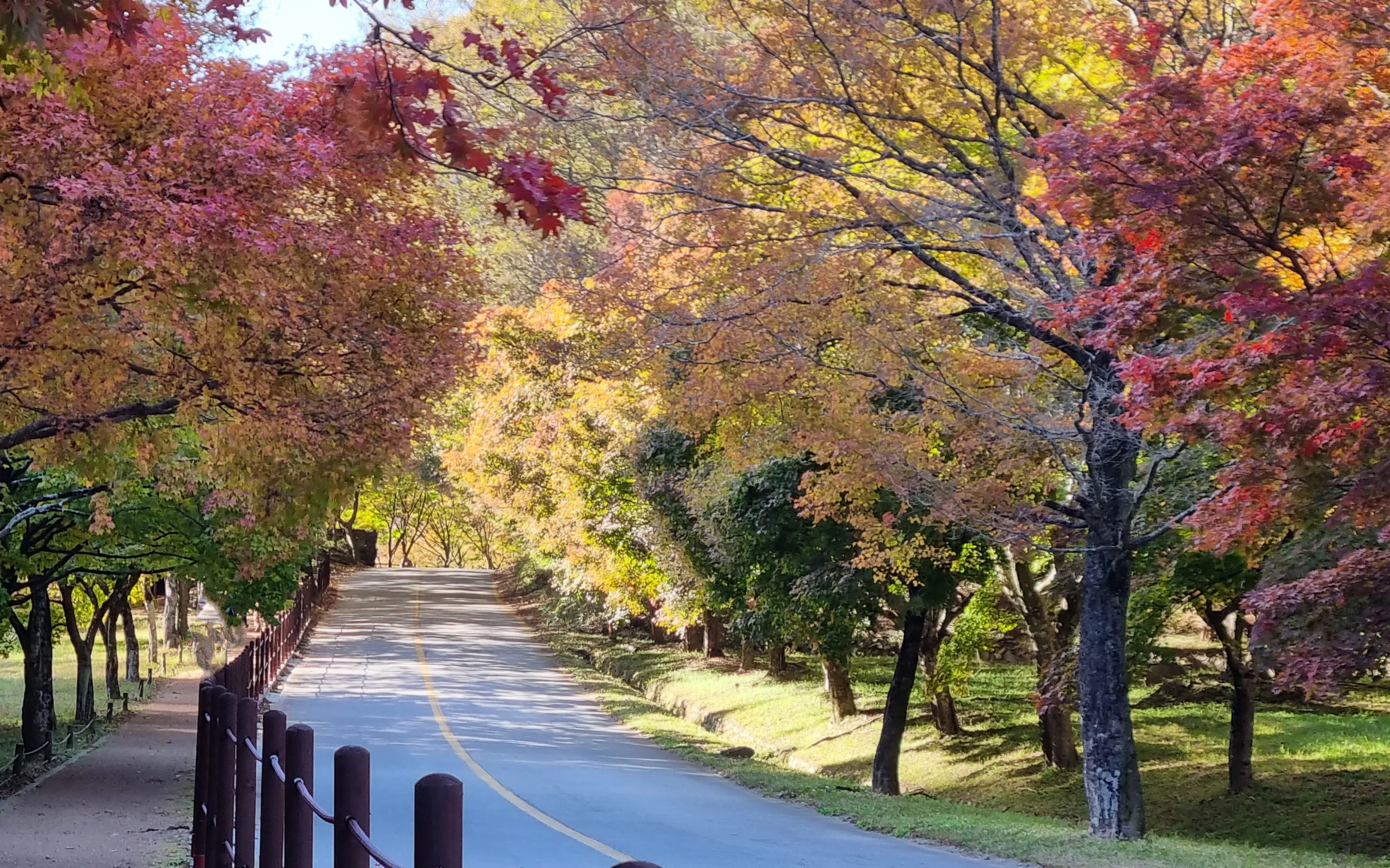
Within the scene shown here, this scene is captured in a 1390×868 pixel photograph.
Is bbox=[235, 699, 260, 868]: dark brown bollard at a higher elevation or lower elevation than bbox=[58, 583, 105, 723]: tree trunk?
higher

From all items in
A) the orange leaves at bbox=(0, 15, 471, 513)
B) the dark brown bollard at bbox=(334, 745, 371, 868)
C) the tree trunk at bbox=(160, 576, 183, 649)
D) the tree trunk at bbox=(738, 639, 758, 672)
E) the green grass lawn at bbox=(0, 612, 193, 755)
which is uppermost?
the orange leaves at bbox=(0, 15, 471, 513)

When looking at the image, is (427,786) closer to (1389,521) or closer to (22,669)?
(1389,521)

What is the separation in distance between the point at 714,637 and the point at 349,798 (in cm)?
3401

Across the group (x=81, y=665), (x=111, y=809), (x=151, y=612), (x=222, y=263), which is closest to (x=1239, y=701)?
(x=111, y=809)

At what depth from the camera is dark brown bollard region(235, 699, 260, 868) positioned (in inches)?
225

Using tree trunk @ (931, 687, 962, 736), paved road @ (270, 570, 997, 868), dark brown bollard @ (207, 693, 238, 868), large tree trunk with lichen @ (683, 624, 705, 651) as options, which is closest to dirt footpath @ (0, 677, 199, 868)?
paved road @ (270, 570, 997, 868)

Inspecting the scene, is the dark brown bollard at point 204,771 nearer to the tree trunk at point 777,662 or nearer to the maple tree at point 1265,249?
the maple tree at point 1265,249

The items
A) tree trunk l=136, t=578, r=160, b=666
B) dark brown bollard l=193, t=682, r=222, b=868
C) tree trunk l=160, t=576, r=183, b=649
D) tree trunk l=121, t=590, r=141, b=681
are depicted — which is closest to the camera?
dark brown bollard l=193, t=682, r=222, b=868

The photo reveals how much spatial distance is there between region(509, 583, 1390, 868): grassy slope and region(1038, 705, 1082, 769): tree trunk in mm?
315

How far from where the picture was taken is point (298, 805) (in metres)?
4.35

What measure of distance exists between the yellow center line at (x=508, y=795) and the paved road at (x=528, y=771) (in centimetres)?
3

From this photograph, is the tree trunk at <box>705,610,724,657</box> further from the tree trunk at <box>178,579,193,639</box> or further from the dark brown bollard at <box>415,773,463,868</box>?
the dark brown bollard at <box>415,773,463,868</box>

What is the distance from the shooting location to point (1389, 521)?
11055mm

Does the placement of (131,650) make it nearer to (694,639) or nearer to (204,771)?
(694,639)
